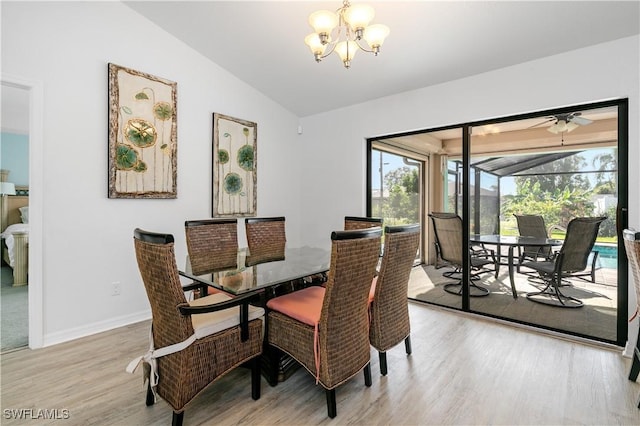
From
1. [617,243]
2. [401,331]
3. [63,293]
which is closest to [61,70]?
[63,293]

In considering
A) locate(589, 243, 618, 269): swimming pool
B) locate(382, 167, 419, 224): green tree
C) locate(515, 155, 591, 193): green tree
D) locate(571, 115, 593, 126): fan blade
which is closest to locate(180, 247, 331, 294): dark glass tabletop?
locate(382, 167, 419, 224): green tree

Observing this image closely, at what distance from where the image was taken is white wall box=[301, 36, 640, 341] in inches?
96.0

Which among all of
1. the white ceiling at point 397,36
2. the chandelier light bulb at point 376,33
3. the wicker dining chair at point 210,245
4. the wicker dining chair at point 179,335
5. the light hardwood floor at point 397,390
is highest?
the white ceiling at point 397,36

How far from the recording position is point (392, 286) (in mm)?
2053

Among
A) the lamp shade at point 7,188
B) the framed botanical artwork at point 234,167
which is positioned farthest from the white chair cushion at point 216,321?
the lamp shade at point 7,188

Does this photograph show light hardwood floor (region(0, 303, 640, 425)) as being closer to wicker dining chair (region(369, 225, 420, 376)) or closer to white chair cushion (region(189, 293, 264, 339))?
wicker dining chair (region(369, 225, 420, 376))

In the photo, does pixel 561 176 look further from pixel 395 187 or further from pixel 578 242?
pixel 395 187

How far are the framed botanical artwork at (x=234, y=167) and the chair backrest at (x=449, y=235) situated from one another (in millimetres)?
2434

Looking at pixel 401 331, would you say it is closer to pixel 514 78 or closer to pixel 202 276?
pixel 202 276

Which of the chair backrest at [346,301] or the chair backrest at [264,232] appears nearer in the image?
the chair backrest at [346,301]

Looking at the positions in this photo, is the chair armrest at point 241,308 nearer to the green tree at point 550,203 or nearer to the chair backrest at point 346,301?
the chair backrest at point 346,301

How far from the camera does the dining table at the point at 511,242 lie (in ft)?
10.4

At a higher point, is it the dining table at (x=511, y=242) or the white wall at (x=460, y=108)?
the white wall at (x=460, y=108)

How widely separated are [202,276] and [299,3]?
2.38m
